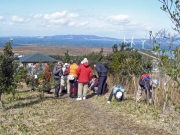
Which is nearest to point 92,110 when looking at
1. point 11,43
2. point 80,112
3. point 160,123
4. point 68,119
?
point 80,112

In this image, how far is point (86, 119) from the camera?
8414 mm

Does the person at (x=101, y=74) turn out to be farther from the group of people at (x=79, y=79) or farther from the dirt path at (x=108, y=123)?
the dirt path at (x=108, y=123)

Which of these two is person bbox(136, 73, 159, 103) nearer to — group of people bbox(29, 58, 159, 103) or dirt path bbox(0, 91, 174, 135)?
group of people bbox(29, 58, 159, 103)

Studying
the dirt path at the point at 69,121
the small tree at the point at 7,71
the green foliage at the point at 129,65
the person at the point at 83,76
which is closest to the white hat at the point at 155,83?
the green foliage at the point at 129,65

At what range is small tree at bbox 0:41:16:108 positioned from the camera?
912 cm

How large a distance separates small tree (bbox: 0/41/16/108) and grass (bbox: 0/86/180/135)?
0.73 m

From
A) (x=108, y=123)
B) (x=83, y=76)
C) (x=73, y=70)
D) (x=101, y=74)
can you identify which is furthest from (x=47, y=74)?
(x=108, y=123)

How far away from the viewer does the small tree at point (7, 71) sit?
29.9ft

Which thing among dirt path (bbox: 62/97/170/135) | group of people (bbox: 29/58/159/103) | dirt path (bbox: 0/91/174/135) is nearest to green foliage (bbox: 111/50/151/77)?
group of people (bbox: 29/58/159/103)

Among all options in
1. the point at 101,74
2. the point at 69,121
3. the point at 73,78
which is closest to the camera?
the point at 69,121

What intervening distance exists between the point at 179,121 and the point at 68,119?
3064 millimetres

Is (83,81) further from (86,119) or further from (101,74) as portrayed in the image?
(86,119)

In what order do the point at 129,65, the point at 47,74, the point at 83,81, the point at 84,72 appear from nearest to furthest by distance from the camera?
the point at 84,72 → the point at 83,81 → the point at 129,65 → the point at 47,74

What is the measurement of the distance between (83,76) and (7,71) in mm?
3305
